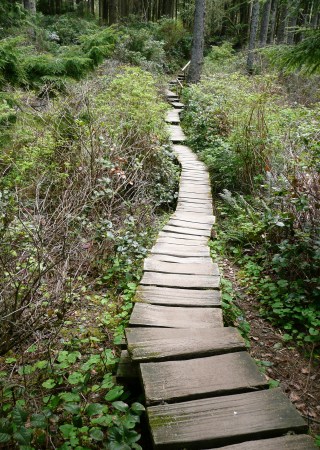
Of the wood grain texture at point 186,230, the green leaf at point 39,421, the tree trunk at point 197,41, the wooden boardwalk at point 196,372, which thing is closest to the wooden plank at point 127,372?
the wooden boardwalk at point 196,372

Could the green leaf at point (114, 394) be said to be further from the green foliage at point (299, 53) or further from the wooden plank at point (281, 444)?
the green foliage at point (299, 53)

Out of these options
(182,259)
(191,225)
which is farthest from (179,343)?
(191,225)

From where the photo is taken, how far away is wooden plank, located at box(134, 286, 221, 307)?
11.9 ft

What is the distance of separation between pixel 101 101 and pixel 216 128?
3.69 metres

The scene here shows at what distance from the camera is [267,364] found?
3.45m

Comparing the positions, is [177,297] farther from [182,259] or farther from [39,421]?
[39,421]

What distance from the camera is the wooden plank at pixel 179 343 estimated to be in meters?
2.84

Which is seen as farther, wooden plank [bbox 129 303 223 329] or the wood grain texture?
the wood grain texture

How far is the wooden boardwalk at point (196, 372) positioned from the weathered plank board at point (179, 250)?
195 millimetres

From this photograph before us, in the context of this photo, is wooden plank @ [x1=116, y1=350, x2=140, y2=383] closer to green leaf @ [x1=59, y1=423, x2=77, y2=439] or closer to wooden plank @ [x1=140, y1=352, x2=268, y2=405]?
wooden plank @ [x1=140, y1=352, x2=268, y2=405]

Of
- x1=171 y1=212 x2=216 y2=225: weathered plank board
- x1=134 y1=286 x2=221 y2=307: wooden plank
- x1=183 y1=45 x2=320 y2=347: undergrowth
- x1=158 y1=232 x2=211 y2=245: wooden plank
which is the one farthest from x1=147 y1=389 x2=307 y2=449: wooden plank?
x1=171 y1=212 x2=216 y2=225: weathered plank board

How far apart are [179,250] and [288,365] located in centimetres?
198

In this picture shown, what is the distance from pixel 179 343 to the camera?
9.64 feet

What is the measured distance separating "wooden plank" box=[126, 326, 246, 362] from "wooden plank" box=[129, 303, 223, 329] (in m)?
0.09
